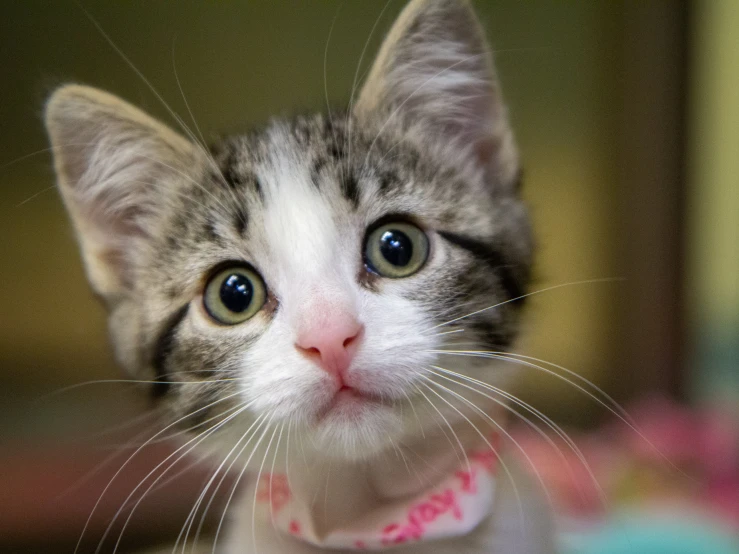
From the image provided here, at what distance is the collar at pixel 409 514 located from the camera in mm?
588

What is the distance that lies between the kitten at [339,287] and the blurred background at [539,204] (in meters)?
0.05

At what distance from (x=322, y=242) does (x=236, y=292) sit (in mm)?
98

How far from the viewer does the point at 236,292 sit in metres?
0.58

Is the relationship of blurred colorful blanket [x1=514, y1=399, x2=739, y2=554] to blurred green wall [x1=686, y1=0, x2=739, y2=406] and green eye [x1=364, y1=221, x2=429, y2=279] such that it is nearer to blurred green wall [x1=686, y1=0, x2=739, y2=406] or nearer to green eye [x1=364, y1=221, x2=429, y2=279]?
blurred green wall [x1=686, y1=0, x2=739, y2=406]

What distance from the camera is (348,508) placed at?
1.97ft

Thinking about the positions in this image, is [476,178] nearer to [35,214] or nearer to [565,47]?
[565,47]

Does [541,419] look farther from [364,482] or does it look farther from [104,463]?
[104,463]

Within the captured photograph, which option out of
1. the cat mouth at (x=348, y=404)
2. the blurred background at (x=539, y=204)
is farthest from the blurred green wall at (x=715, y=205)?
the cat mouth at (x=348, y=404)

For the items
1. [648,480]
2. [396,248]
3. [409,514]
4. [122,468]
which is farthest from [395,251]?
[648,480]

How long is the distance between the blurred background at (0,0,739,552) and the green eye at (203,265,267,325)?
15 centimetres

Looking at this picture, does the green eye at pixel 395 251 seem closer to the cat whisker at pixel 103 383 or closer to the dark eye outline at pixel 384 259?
the dark eye outline at pixel 384 259

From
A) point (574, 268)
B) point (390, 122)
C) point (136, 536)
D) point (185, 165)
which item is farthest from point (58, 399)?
point (574, 268)

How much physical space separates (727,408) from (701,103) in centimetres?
60

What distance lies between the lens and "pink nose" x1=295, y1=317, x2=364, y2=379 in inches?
19.3
